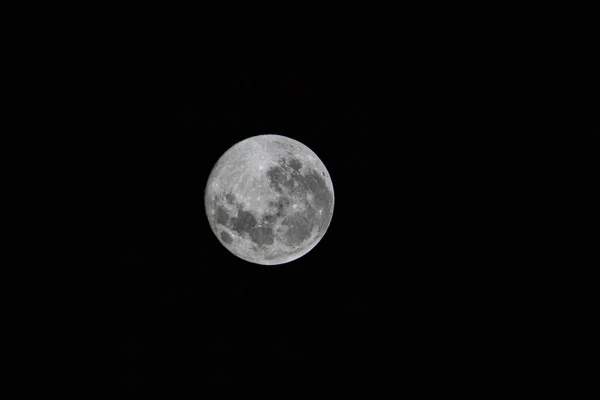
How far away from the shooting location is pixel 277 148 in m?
4.55

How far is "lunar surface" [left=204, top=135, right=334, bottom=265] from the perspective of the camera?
14.0 ft

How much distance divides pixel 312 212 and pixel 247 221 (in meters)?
0.77

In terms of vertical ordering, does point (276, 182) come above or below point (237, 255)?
above

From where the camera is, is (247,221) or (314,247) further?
(314,247)

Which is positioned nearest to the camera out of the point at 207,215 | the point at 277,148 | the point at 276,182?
the point at 276,182

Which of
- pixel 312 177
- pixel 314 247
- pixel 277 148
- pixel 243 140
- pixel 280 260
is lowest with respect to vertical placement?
pixel 280 260

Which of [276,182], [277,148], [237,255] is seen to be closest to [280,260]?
[237,255]

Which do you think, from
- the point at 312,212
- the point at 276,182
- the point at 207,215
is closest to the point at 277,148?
the point at 276,182

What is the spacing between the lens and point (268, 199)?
166 inches

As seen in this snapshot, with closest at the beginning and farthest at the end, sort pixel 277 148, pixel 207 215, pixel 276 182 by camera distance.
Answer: pixel 276 182
pixel 277 148
pixel 207 215

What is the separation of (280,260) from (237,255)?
566 mm

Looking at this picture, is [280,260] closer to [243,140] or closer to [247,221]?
[247,221]

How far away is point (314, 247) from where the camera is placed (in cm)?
511

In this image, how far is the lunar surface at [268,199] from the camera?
14.0ft
